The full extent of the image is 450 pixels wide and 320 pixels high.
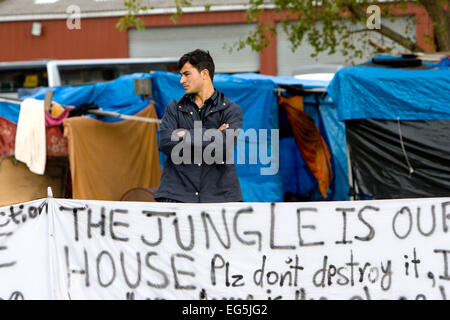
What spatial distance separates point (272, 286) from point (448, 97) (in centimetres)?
365

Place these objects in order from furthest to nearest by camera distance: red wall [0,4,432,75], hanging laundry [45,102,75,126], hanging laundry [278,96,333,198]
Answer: red wall [0,4,432,75], hanging laundry [278,96,333,198], hanging laundry [45,102,75,126]

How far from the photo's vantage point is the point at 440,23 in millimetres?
10398

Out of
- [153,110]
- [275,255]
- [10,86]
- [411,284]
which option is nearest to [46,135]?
[153,110]

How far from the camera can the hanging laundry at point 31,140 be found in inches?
301

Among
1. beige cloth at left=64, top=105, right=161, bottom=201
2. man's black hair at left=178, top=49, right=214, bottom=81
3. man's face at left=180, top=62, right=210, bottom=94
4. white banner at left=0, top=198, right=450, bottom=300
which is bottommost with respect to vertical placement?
white banner at left=0, top=198, right=450, bottom=300

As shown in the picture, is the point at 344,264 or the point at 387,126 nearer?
the point at 344,264

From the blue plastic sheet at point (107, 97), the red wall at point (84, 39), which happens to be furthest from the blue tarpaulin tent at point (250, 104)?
the red wall at point (84, 39)

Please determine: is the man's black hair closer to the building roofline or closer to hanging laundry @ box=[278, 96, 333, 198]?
hanging laundry @ box=[278, 96, 333, 198]

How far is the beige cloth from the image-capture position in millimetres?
7629

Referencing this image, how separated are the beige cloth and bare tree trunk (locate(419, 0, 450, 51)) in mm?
4622

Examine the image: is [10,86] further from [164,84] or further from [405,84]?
[405,84]

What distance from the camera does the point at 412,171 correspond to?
7.09 meters

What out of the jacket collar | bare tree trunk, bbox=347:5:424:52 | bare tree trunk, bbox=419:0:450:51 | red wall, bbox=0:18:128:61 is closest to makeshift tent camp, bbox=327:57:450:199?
the jacket collar

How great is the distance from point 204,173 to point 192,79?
69 cm
